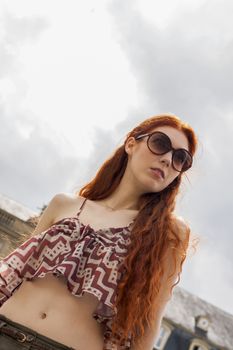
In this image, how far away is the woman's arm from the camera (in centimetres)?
232

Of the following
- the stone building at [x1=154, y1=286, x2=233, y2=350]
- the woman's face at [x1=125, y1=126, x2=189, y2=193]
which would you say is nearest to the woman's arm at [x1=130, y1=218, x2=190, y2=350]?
the woman's face at [x1=125, y1=126, x2=189, y2=193]

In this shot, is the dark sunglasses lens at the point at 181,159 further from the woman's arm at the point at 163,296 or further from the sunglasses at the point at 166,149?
the woman's arm at the point at 163,296

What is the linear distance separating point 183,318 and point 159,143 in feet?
77.7

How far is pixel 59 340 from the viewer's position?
2.17 m

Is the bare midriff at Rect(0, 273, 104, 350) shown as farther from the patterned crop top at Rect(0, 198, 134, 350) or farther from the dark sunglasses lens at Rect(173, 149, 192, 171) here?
the dark sunglasses lens at Rect(173, 149, 192, 171)

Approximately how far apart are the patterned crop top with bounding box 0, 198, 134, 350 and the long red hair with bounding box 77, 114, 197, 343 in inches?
2.9

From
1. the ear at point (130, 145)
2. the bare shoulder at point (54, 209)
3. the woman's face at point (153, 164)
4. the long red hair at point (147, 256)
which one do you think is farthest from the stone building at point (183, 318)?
the long red hair at point (147, 256)

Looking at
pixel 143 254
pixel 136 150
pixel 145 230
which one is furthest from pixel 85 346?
pixel 136 150

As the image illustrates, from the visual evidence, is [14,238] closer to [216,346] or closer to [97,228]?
[216,346]

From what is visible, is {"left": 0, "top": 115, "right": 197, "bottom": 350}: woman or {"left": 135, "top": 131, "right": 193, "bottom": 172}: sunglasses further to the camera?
{"left": 135, "top": 131, "right": 193, "bottom": 172}: sunglasses

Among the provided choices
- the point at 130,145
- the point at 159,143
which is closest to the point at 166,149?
the point at 159,143

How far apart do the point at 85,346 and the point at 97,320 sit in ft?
0.58

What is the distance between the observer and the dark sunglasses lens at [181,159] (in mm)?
2959

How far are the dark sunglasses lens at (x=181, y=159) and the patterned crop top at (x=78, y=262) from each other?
660 mm
